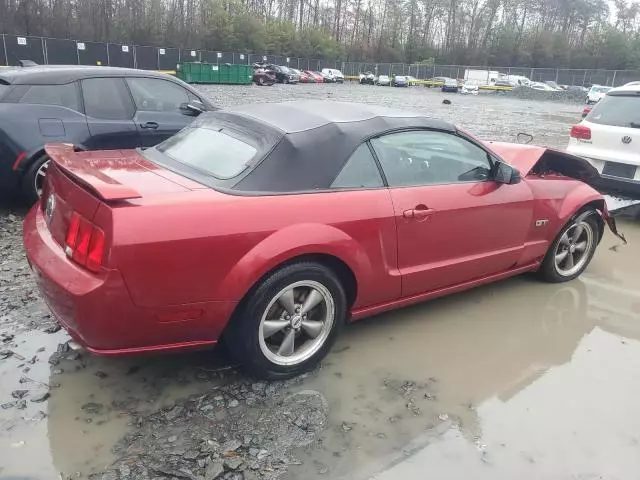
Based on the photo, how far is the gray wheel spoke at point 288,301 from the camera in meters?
3.02

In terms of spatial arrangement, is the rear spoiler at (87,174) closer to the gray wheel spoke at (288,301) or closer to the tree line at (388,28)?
the gray wheel spoke at (288,301)

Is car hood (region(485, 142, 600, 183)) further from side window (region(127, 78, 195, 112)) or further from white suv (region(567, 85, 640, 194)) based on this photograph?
side window (region(127, 78, 195, 112))

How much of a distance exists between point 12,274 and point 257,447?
2938mm

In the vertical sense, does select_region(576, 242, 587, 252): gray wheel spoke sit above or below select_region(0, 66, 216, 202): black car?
below

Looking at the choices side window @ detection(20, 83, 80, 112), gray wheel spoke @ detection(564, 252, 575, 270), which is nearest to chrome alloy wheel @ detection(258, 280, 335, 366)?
gray wheel spoke @ detection(564, 252, 575, 270)

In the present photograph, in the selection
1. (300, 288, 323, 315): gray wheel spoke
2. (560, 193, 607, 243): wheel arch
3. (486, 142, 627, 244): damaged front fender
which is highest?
(486, 142, 627, 244): damaged front fender

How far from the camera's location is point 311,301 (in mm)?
3145

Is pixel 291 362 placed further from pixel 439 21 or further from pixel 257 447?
pixel 439 21

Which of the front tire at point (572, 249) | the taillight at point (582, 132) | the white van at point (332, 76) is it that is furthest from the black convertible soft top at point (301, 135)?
the white van at point (332, 76)

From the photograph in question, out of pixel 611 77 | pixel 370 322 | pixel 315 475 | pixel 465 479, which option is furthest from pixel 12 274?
pixel 611 77

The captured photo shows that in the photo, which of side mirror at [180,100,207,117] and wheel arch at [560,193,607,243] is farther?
side mirror at [180,100,207,117]

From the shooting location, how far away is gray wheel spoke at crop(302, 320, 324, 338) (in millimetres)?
3182

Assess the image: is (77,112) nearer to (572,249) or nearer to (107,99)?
(107,99)

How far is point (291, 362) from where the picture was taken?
3.15 meters
